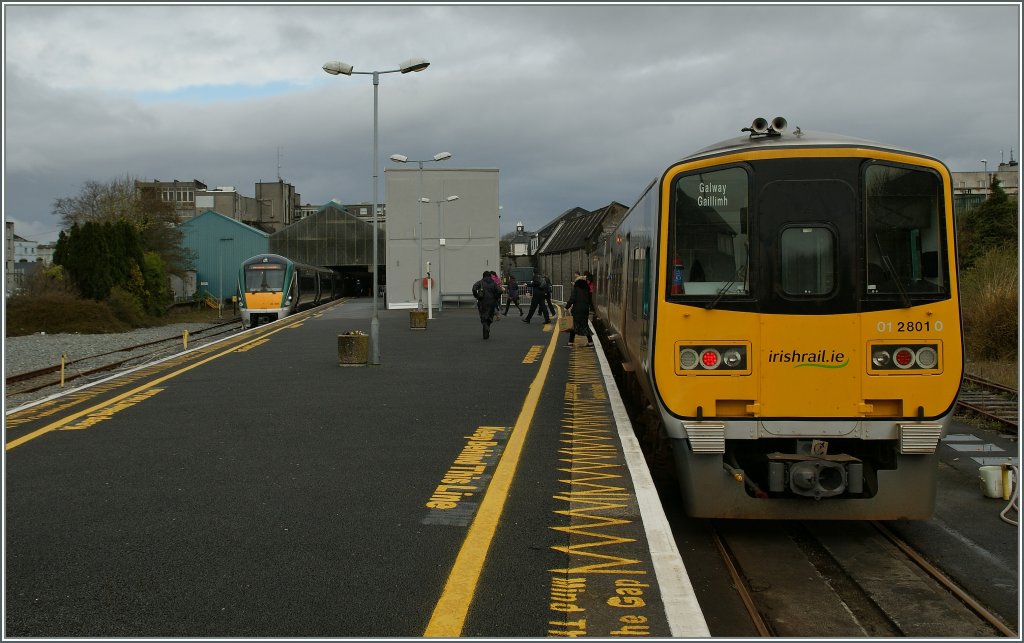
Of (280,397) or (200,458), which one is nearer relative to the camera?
(200,458)

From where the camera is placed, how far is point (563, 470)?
7684mm

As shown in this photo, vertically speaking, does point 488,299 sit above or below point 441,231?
below

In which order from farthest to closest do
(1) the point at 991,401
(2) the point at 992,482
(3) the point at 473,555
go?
1. (1) the point at 991,401
2. (2) the point at 992,482
3. (3) the point at 473,555

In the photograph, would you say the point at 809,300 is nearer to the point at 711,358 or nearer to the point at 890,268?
the point at 890,268

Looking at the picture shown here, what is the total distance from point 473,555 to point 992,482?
593 cm

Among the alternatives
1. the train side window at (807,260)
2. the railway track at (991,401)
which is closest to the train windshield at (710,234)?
the train side window at (807,260)

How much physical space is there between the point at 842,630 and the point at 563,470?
119 inches

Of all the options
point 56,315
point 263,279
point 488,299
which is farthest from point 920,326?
point 56,315

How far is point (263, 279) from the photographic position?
38.4 metres

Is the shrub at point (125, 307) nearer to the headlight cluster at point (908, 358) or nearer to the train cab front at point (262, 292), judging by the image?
the train cab front at point (262, 292)

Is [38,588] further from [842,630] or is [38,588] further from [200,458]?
[842,630]

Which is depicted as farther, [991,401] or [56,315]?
[56,315]

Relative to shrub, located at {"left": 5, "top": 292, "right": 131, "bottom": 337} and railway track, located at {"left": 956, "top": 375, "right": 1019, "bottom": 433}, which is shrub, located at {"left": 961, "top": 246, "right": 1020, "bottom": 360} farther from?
shrub, located at {"left": 5, "top": 292, "right": 131, "bottom": 337}

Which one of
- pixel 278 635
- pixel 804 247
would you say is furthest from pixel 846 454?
pixel 278 635
